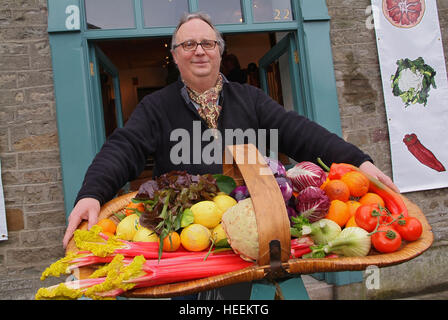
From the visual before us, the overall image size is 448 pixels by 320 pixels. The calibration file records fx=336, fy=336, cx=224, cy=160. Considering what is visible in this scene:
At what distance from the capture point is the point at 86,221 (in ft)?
4.34

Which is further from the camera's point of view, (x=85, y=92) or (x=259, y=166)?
(x=85, y=92)

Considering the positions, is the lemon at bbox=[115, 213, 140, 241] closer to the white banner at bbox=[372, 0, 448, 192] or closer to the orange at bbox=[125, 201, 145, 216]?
the orange at bbox=[125, 201, 145, 216]

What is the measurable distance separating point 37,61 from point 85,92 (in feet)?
1.73

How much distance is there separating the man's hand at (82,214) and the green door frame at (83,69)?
1862mm

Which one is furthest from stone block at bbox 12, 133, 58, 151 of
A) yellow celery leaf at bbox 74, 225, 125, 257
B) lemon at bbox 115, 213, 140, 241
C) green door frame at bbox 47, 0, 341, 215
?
yellow celery leaf at bbox 74, 225, 125, 257

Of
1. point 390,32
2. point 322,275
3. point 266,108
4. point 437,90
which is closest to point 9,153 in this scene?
point 266,108

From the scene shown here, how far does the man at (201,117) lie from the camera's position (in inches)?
66.5

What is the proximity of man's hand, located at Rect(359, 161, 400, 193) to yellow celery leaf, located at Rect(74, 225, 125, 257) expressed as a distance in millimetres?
1059

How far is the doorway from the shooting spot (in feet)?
13.5

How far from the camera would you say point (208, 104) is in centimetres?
192

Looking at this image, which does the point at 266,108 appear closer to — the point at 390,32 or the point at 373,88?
the point at 373,88

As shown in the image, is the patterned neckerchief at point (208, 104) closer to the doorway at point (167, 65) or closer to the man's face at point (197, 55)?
the man's face at point (197, 55)

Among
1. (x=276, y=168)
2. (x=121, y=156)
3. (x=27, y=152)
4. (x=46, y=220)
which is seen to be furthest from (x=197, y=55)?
(x=46, y=220)

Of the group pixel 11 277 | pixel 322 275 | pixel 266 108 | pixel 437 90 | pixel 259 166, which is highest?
pixel 437 90
